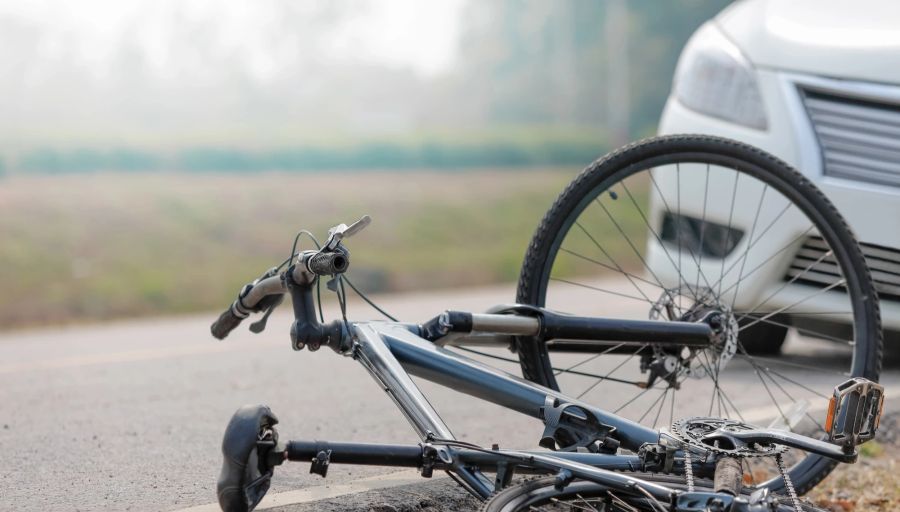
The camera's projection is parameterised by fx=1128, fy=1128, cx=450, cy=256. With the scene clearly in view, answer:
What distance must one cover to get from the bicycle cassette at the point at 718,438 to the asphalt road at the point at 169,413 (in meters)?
1.11

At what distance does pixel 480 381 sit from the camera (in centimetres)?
258

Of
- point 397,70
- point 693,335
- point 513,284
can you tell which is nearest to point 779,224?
point 693,335

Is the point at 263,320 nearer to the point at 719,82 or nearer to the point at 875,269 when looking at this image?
the point at 875,269

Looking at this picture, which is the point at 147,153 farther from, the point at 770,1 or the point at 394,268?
the point at 770,1

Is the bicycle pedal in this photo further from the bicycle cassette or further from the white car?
the white car

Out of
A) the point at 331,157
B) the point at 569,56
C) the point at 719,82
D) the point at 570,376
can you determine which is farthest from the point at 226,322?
the point at 569,56

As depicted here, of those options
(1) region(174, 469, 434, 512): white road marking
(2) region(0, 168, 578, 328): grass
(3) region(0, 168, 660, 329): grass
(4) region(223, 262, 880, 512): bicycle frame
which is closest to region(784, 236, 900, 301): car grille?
(4) region(223, 262, 880, 512): bicycle frame

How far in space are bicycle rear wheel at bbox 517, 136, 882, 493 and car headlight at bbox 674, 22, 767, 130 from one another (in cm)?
42

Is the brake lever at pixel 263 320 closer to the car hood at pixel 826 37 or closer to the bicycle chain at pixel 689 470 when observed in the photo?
the bicycle chain at pixel 689 470

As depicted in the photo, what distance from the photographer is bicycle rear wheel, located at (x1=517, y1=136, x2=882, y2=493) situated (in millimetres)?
3008

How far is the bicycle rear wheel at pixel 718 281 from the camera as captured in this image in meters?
3.01

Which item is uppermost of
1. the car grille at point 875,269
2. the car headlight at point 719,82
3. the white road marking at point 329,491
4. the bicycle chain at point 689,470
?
the car headlight at point 719,82

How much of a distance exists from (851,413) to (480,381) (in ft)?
2.63

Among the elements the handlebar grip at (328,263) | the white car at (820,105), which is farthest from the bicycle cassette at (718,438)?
the white car at (820,105)
